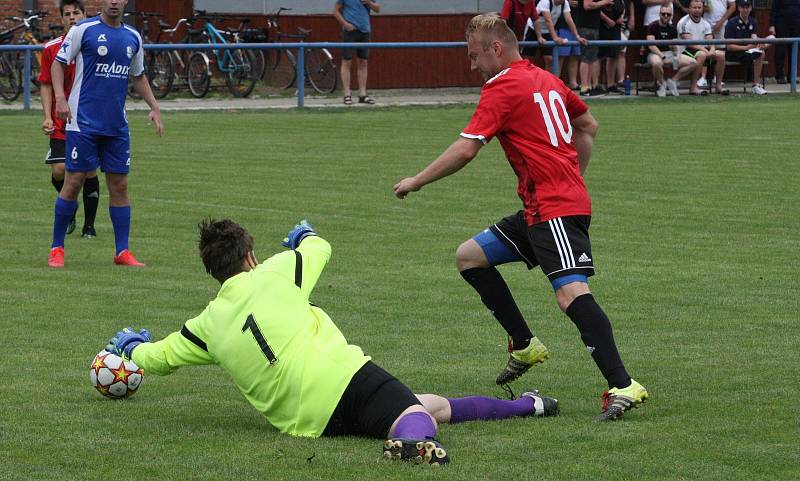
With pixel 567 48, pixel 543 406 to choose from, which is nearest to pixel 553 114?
pixel 543 406

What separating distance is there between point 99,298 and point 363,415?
14.0 ft

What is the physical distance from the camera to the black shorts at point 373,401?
20.0 feet

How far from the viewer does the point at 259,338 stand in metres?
6.21

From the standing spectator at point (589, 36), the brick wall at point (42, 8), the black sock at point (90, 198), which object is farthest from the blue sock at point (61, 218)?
the brick wall at point (42, 8)

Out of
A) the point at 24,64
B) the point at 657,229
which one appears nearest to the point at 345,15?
the point at 24,64

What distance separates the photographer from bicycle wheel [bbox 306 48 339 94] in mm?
25828

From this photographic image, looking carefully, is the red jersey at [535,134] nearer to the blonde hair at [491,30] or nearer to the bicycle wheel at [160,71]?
the blonde hair at [491,30]

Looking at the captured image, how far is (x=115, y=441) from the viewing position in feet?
20.8

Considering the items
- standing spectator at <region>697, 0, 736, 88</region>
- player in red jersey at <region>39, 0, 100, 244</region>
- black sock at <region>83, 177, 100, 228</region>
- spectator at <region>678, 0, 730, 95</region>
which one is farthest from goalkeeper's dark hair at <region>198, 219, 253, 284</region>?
standing spectator at <region>697, 0, 736, 88</region>

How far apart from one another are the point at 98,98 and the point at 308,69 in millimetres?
15116

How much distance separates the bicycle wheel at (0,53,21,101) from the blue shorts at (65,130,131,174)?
13468 mm

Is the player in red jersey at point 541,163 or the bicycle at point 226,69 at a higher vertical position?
the player in red jersey at point 541,163

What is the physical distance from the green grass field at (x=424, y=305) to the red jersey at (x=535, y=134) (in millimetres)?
965

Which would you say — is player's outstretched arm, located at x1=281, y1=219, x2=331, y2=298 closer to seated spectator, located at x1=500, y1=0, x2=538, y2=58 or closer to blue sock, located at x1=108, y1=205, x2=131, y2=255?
blue sock, located at x1=108, y1=205, x2=131, y2=255
